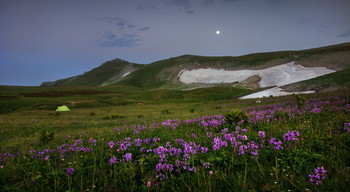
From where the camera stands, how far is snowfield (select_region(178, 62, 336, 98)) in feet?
248

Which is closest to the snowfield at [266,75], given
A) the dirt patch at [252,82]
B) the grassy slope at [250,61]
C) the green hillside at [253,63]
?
the dirt patch at [252,82]

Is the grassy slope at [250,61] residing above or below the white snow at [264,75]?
above

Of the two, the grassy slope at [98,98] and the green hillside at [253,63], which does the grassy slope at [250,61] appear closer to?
the green hillside at [253,63]

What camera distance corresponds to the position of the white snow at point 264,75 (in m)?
77.9

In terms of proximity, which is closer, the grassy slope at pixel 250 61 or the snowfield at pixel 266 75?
the snowfield at pixel 266 75

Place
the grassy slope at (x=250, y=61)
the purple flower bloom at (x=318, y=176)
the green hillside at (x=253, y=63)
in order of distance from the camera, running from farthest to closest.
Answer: the grassy slope at (x=250, y=61)
the green hillside at (x=253, y=63)
the purple flower bloom at (x=318, y=176)

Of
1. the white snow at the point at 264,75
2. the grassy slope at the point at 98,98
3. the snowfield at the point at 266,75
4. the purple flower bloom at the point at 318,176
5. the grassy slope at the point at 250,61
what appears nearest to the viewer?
the purple flower bloom at the point at 318,176

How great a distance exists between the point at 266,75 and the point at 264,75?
1274 millimetres

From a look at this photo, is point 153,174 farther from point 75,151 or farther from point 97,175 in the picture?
point 75,151

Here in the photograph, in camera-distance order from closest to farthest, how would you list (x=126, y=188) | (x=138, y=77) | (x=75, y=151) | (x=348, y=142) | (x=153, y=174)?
(x=126, y=188) → (x=153, y=174) → (x=348, y=142) → (x=75, y=151) → (x=138, y=77)

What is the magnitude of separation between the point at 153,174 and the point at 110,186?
77cm

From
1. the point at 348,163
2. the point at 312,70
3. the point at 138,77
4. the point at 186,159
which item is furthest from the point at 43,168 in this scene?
the point at 138,77

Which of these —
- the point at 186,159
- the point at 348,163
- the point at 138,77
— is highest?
the point at 138,77

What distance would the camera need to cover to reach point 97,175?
11.7 ft
